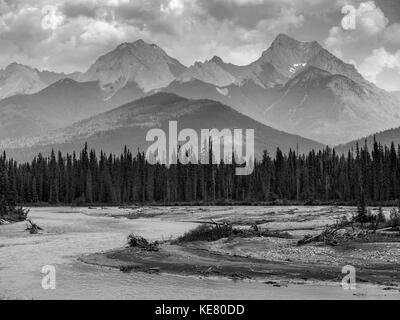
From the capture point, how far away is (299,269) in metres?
32.3

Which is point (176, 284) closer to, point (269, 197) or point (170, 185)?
point (269, 197)

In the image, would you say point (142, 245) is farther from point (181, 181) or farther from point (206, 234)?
point (181, 181)

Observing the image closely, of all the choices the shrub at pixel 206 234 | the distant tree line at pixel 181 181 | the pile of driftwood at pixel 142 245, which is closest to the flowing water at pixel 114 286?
the pile of driftwood at pixel 142 245

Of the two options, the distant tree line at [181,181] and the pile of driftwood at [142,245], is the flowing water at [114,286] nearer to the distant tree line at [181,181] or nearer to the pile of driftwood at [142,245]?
the pile of driftwood at [142,245]

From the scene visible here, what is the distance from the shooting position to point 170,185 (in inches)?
7352

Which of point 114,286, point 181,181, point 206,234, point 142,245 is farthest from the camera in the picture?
point 181,181

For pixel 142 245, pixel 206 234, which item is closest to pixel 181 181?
pixel 206 234

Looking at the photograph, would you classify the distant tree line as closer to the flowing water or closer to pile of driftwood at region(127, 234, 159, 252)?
pile of driftwood at region(127, 234, 159, 252)
